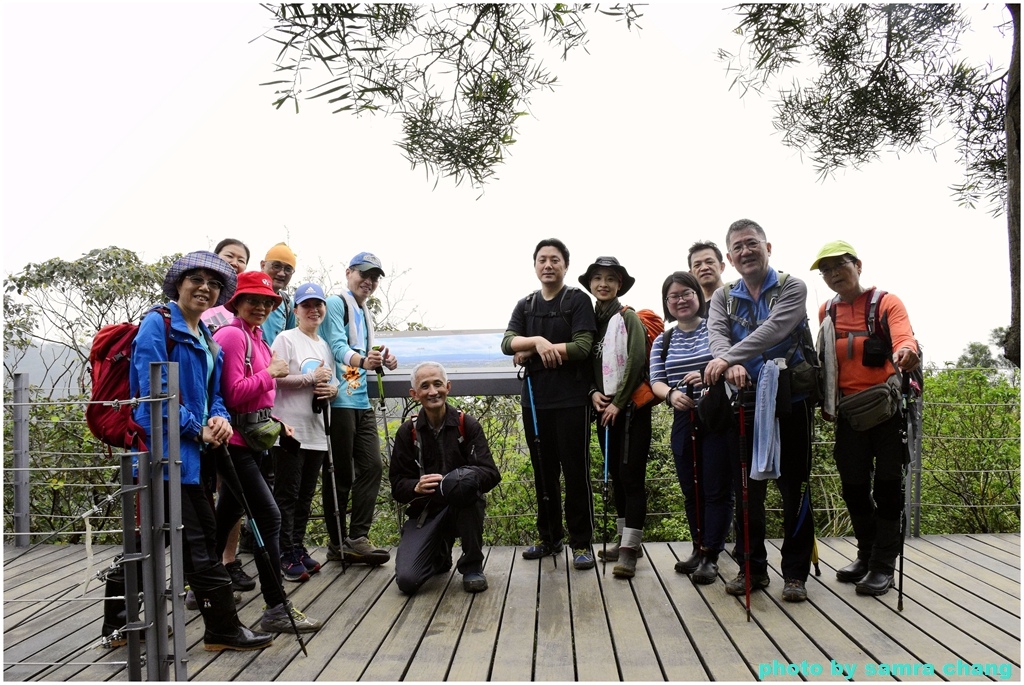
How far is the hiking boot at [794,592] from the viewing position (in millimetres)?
3875

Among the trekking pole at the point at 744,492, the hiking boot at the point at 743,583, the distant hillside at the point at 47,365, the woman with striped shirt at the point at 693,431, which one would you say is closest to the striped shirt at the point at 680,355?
the woman with striped shirt at the point at 693,431

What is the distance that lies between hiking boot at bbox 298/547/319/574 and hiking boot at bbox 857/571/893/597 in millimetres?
2888

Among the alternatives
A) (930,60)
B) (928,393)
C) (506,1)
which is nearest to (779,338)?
(930,60)

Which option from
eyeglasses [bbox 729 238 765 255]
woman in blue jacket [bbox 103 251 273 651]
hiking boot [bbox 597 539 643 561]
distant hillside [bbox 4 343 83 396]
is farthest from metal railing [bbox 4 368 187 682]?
distant hillside [bbox 4 343 83 396]

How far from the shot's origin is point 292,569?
4496 mm

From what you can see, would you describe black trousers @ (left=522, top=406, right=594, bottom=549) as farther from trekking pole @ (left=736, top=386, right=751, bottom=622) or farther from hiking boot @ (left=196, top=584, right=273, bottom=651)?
hiking boot @ (left=196, top=584, right=273, bottom=651)

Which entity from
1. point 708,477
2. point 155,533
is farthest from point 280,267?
point 708,477

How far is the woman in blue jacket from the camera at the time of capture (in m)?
3.15

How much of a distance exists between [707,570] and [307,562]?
221 cm

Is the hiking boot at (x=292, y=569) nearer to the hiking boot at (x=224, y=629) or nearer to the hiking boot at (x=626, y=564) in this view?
the hiking boot at (x=224, y=629)

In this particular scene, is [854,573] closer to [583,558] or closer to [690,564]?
[690,564]

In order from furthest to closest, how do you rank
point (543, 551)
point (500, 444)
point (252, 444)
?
point (500, 444)
point (543, 551)
point (252, 444)

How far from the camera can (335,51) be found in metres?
1.88

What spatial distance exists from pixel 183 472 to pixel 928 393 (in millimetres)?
6615
